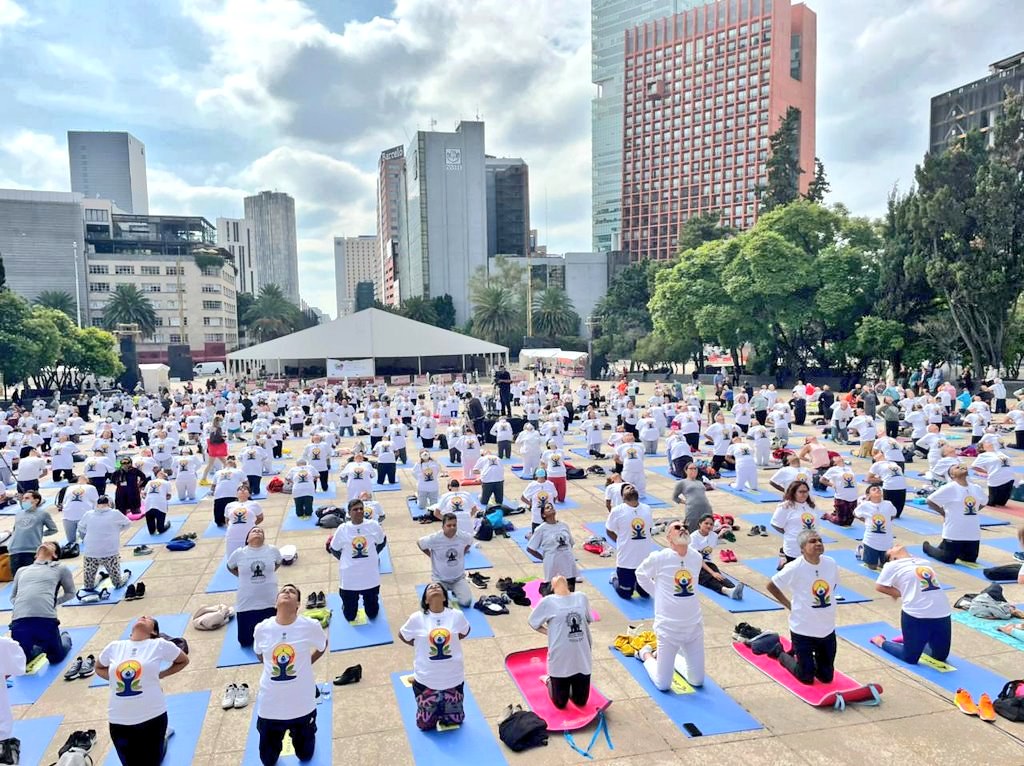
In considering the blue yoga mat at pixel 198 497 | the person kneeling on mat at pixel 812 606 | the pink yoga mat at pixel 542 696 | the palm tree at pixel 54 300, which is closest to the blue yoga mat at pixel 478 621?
the pink yoga mat at pixel 542 696

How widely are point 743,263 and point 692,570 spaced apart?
120 feet

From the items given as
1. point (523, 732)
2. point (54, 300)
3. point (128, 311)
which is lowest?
point (523, 732)

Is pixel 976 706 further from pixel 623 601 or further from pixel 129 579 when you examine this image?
pixel 129 579

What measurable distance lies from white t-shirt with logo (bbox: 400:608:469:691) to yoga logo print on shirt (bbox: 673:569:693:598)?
211 centimetres

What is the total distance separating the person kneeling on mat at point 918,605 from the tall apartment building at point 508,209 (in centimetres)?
14150

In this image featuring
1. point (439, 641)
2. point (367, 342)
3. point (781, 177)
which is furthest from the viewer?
point (367, 342)

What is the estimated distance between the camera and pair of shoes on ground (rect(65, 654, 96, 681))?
7312 mm

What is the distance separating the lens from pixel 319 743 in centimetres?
598

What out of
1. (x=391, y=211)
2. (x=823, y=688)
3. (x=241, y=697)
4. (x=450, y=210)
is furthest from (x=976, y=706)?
(x=391, y=211)

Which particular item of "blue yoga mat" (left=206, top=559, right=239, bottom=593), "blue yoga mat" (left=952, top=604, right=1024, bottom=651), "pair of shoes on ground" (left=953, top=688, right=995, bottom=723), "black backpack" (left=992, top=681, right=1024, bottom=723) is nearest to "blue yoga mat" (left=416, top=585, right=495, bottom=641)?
"blue yoga mat" (left=206, top=559, right=239, bottom=593)

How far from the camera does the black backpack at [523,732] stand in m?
5.86

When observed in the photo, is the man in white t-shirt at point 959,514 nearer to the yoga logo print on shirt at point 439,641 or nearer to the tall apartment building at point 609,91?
the yoga logo print on shirt at point 439,641

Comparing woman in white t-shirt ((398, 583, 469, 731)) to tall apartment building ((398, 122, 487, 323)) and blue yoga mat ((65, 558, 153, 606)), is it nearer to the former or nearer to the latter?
blue yoga mat ((65, 558, 153, 606))

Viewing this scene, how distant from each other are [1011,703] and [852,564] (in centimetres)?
438
